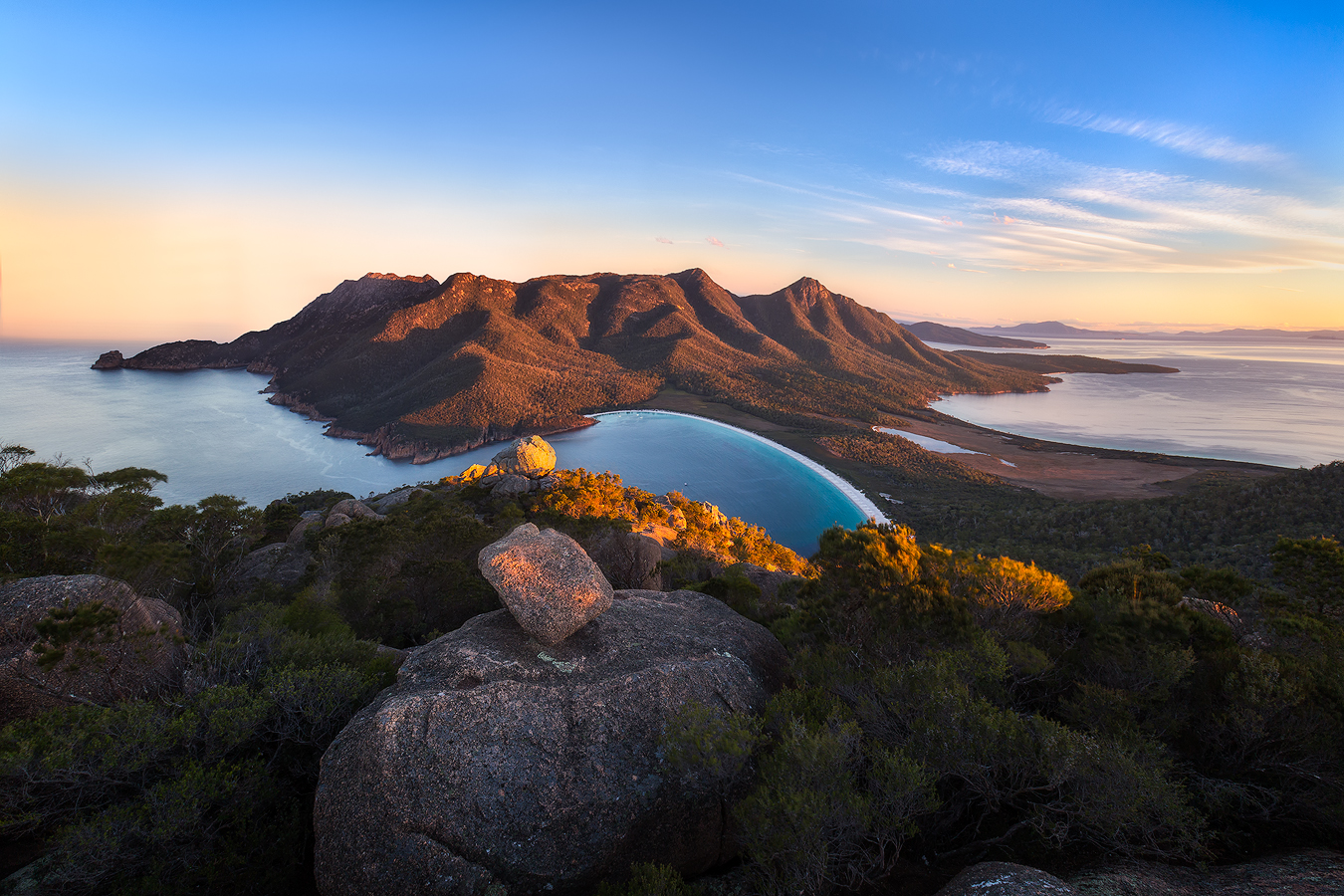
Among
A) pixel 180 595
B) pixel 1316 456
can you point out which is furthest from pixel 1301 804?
pixel 1316 456

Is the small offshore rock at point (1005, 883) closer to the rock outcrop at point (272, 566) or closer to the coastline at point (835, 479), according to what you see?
the rock outcrop at point (272, 566)

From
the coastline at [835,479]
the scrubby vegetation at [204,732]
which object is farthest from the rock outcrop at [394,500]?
the coastline at [835,479]

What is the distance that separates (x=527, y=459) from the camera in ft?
156

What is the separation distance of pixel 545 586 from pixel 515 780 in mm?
3726

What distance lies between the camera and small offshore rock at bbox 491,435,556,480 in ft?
153

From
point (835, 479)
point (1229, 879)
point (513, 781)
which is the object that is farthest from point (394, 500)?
point (835, 479)

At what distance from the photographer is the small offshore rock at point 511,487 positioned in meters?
39.2

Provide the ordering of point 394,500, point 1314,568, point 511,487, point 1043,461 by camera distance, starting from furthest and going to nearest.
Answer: point 1043,461 < point 394,500 < point 511,487 < point 1314,568

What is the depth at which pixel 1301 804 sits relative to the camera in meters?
8.18

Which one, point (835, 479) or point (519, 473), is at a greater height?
point (519, 473)

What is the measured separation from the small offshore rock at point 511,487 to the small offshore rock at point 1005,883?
3585 centimetres

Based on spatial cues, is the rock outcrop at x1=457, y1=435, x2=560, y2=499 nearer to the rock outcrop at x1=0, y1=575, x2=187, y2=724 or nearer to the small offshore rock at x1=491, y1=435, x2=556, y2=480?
the small offshore rock at x1=491, y1=435, x2=556, y2=480

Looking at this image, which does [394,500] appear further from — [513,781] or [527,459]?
[513,781]

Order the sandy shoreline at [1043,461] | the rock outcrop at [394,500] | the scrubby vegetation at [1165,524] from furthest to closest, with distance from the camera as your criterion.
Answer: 1. the sandy shoreline at [1043,461]
2. the rock outcrop at [394,500]
3. the scrubby vegetation at [1165,524]
